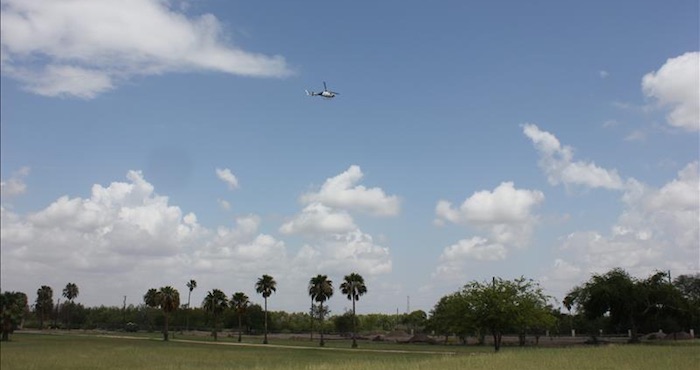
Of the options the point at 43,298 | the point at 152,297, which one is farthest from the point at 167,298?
the point at 43,298

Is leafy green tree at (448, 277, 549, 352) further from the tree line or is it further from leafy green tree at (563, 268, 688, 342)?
leafy green tree at (563, 268, 688, 342)

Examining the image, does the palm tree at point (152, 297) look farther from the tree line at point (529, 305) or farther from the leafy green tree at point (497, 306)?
the leafy green tree at point (497, 306)

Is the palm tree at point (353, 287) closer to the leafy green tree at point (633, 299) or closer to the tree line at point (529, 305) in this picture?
the tree line at point (529, 305)

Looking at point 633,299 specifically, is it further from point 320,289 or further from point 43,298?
point 43,298

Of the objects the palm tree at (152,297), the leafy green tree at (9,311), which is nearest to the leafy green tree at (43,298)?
the palm tree at (152,297)

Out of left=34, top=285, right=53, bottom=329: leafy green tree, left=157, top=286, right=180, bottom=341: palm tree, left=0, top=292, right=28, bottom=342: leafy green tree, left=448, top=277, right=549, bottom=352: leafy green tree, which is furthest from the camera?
left=34, top=285, right=53, bottom=329: leafy green tree

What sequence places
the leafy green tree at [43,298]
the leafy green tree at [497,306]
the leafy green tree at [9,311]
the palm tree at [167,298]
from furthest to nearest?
the leafy green tree at [43,298] → the palm tree at [167,298] → the leafy green tree at [9,311] → the leafy green tree at [497,306]

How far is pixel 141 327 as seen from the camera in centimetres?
19150

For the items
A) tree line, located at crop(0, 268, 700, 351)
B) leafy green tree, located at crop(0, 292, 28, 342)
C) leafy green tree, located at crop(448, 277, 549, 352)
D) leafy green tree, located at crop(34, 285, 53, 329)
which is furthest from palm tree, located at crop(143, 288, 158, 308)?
leafy green tree, located at crop(448, 277, 549, 352)

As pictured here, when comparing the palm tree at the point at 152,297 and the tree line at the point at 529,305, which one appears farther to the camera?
the palm tree at the point at 152,297

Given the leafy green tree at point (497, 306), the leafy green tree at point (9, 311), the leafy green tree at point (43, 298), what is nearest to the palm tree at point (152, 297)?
the leafy green tree at point (9, 311)

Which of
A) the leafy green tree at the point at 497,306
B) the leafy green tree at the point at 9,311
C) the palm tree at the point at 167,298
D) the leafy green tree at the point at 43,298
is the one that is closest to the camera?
the leafy green tree at the point at 497,306

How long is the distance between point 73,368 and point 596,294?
64946mm

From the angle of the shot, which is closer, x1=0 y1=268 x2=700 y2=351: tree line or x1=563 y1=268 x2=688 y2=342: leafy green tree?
x1=0 y1=268 x2=700 y2=351: tree line
